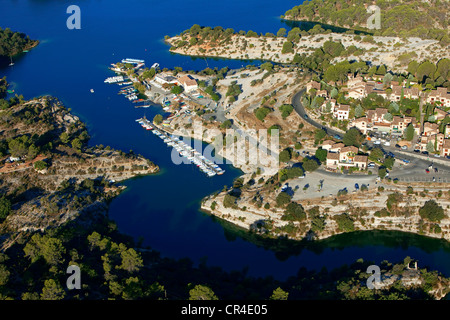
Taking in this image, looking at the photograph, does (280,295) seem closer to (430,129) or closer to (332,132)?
(332,132)

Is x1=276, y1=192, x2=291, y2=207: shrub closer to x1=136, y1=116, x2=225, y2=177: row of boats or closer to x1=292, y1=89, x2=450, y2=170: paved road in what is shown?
x1=136, y1=116, x2=225, y2=177: row of boats

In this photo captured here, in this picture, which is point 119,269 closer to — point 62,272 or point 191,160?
point 62,272

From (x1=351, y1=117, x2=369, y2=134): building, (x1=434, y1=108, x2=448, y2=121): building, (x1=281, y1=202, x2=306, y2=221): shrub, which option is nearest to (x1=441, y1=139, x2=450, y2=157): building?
(x1=434, y1=108, x2=448, y2=121): building

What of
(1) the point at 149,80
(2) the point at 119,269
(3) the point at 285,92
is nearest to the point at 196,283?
(2) the point at 119,269

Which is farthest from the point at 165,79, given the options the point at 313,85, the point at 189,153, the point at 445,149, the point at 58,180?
the point at 445,149

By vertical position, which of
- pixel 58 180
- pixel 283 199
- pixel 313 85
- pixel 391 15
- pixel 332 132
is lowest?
Result: pixel 58 180

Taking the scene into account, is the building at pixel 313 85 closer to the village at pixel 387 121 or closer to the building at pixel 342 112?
the village at pixel 387 121

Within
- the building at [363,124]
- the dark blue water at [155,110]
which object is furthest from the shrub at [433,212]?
the building at [363,124]
